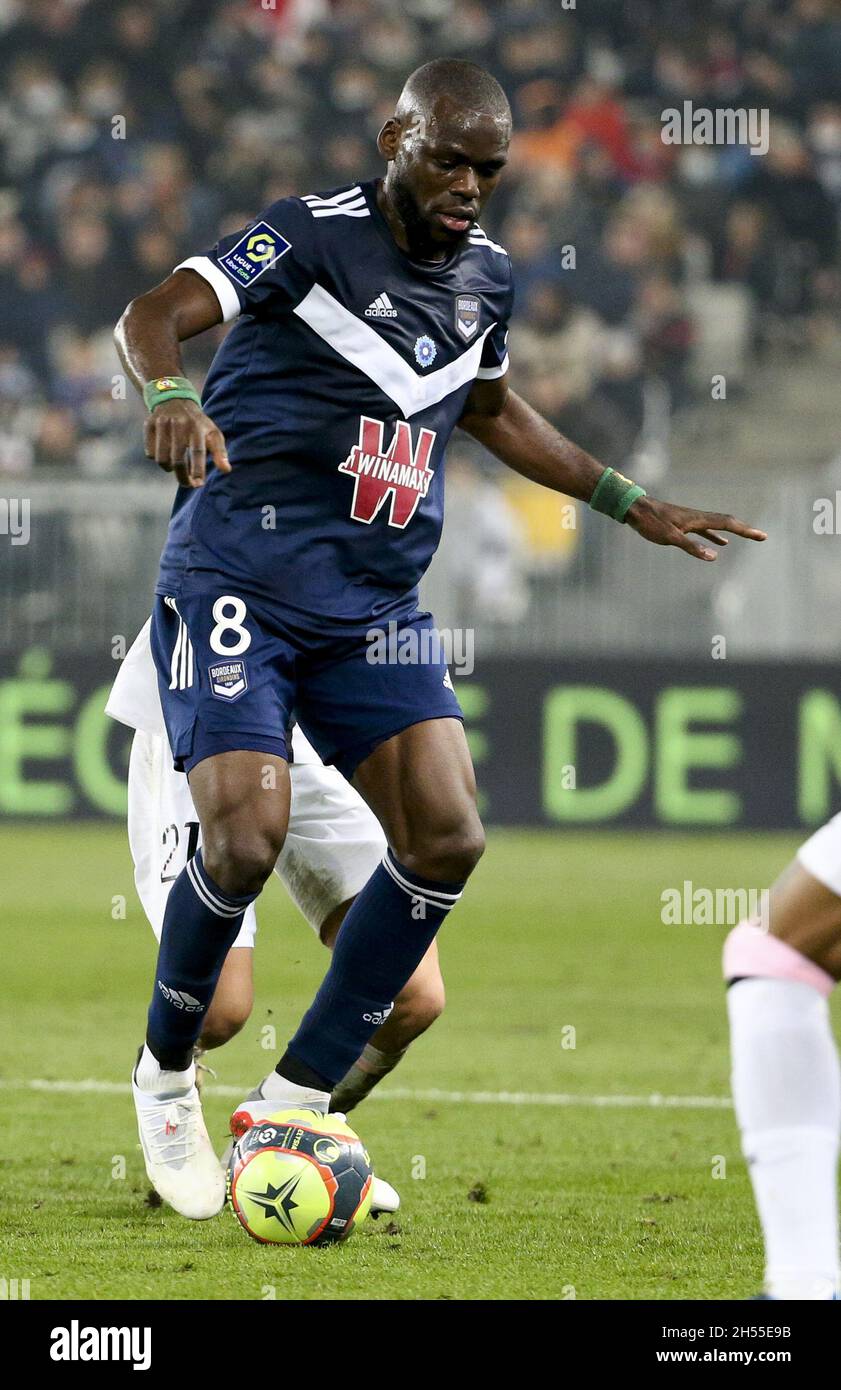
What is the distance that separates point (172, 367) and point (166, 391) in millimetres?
125

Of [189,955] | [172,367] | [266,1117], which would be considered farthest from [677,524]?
[266,1117]

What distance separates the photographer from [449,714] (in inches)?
179

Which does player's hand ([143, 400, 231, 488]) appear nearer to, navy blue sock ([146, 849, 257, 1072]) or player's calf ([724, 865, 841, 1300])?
navy blue sock ([146, 849, 257, 1072])

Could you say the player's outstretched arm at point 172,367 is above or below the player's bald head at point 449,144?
below

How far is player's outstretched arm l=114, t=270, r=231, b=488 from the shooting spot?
3855mm

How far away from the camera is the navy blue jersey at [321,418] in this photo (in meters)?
4.42

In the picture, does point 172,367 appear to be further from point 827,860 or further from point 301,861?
point 827,860

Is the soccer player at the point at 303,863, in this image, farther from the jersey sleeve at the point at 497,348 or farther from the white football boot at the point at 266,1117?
the jersey sleeve at the point at 497,348

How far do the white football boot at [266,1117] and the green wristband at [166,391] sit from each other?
5.04 ft

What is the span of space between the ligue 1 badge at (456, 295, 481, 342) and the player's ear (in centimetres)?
36

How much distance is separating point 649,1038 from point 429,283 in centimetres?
348

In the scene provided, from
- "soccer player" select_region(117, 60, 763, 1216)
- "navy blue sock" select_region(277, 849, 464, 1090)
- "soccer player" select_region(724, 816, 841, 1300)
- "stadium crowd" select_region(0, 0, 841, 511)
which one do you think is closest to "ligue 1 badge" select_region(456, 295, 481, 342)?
"soccer player" select_region(117, 60, 763, 1216)

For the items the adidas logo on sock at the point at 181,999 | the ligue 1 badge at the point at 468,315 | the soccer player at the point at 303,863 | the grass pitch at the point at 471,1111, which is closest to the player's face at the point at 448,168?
the ligue 1 badge at the point at 468,315

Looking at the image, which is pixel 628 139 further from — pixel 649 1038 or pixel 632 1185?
pixel 632 1185
